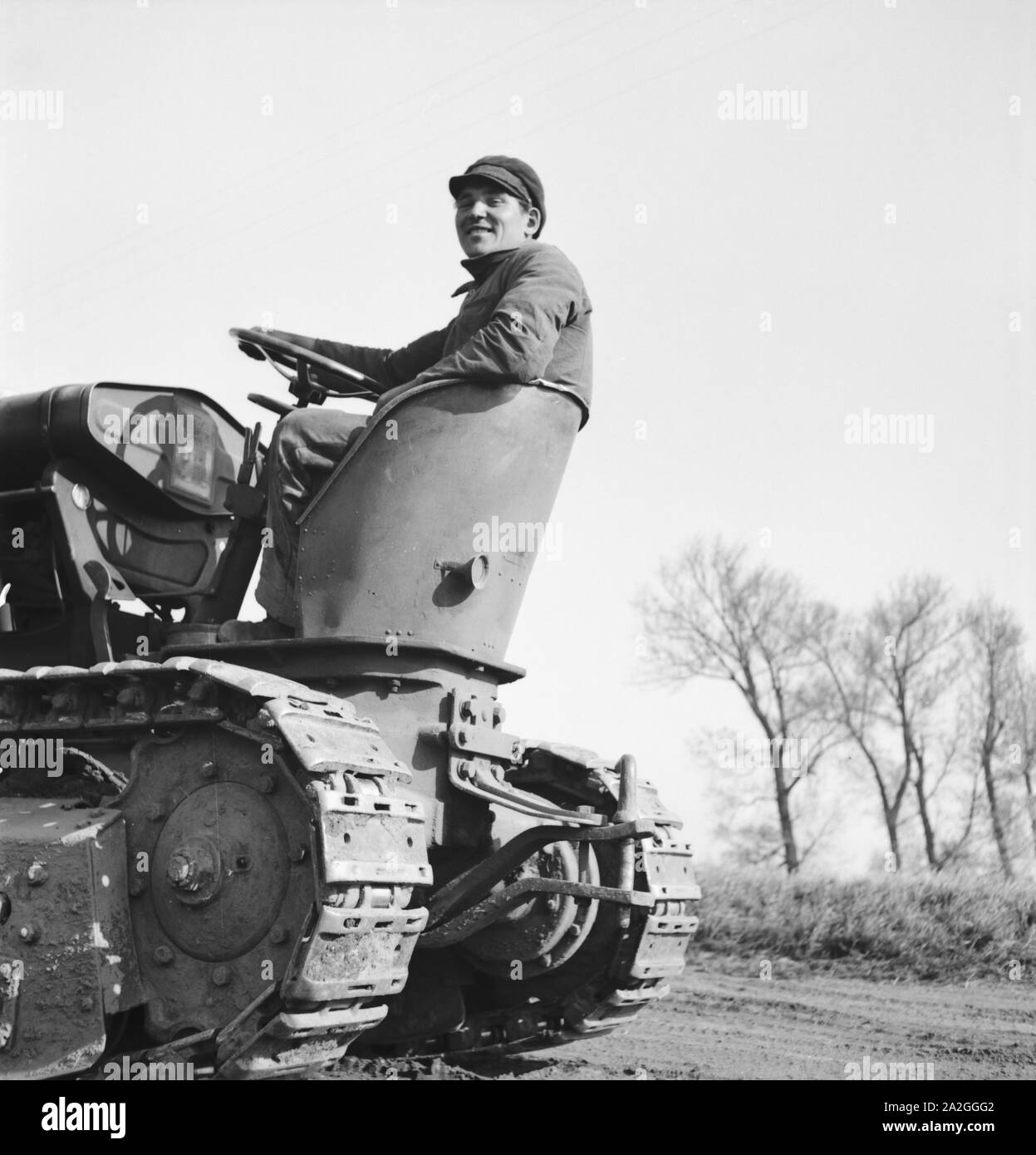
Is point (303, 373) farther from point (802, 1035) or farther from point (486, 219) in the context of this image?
point (802, 1035)

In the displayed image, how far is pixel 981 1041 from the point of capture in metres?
8.09

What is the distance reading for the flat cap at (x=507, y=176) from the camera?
6.21m

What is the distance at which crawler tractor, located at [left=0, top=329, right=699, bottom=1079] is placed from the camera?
4.86 m

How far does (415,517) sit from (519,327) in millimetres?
783

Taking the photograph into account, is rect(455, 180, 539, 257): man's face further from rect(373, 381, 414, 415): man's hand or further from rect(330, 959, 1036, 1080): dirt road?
rect(330, 959, 1036, 1080): dirt road

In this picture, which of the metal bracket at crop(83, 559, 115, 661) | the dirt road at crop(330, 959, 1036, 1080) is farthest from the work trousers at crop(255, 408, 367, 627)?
the dirt road at crop(330, 959, 1036, 1080)

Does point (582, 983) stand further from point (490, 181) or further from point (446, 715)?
point (490, 181)

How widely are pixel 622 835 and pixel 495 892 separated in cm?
52

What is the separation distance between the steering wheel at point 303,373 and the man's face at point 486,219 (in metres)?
0.73

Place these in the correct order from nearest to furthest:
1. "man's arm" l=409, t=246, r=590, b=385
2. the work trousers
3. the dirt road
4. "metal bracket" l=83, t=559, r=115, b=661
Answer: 1. "man's arm" l=409, t=246, r=590, b=385
2. the work trousers
3. "metal bracket" l=83, t=559, r=115, b=661
4. the dirt road

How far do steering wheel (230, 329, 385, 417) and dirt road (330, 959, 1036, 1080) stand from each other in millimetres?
2873

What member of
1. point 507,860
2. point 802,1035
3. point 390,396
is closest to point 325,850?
point 507,860

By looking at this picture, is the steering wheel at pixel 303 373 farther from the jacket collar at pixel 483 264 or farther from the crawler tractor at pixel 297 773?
the jacket collar at pixel 483 264
